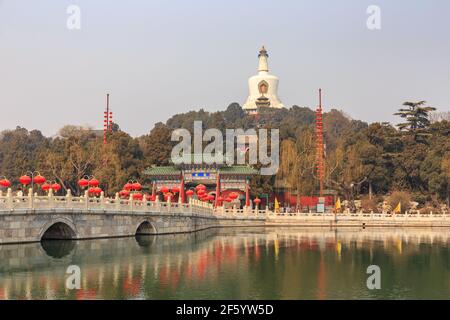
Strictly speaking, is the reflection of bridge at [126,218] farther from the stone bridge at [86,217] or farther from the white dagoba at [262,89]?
the white dagoba at [262,89]

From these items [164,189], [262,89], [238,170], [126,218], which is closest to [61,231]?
→ [126,218]

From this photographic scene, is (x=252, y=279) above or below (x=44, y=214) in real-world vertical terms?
below

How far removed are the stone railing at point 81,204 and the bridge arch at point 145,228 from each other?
3.37 ft

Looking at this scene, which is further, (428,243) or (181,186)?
(181,186)

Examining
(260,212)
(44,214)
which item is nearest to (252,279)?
(44,214)

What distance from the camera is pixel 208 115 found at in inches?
4769

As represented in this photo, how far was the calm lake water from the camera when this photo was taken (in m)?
23.5

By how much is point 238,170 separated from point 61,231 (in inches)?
1059

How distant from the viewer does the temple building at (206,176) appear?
62.4m

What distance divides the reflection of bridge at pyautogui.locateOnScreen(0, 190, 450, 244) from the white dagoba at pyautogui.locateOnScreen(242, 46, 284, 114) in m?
57.8
